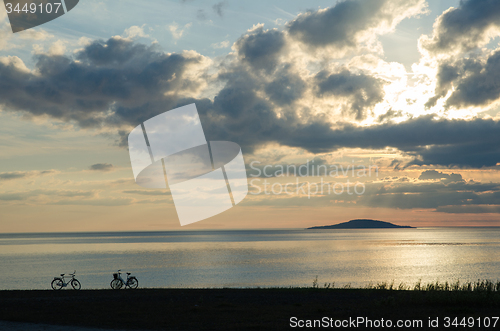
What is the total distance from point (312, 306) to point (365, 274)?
38430 millimetres

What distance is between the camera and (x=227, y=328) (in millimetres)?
14820

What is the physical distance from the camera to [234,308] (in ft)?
61.9

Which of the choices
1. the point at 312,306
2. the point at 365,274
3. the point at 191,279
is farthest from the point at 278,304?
the point at 365,274

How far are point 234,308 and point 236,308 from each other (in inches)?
3.8

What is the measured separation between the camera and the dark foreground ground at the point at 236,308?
620 inches

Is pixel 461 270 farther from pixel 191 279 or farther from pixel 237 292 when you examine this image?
pixel 237 292

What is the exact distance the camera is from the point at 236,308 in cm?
1888

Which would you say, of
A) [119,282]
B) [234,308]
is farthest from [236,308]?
[119,282]

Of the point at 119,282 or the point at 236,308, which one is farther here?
the point at 119,282

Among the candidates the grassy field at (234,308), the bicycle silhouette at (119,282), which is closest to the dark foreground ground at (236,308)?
the grassy field at (234,308)

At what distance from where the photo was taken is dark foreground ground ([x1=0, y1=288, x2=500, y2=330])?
15.8 m

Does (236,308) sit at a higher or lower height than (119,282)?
higher

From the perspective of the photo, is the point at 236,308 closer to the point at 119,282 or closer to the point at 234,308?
the point at 234,308

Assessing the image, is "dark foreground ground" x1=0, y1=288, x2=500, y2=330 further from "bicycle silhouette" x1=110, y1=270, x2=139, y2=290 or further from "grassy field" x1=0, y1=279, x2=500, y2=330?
"bicycle silhouette" x1=110, y1=270, x2=139, y2=290
